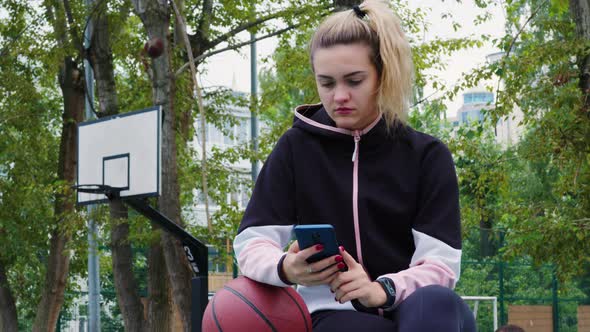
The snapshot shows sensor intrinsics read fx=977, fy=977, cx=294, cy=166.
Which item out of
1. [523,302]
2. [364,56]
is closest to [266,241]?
[364,56]

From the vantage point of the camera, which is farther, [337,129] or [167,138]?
[167,138]

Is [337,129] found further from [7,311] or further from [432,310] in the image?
[7,311]

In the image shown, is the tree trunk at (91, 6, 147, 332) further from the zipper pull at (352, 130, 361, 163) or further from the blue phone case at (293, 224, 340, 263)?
the blue phone case at (293, 224, 340, 263)

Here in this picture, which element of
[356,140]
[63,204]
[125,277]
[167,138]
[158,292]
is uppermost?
[167,138]

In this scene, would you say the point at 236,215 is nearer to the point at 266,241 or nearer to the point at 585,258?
the point at 585,258

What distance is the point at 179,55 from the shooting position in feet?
53.4

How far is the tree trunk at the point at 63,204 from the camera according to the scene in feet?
58.4

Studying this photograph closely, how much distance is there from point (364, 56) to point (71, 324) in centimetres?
2094

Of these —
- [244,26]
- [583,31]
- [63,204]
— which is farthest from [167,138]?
[583,31]

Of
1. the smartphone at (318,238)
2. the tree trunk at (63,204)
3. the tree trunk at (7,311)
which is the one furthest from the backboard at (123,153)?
the smartphone at (318,238)

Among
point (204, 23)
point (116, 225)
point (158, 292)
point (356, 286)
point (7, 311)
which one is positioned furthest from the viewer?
point (7, 311)

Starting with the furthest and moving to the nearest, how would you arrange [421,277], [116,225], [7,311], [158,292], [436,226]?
[7,311] < [158,292] < [116,225] < [436,226] < [421,277]

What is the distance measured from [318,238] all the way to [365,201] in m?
0.39

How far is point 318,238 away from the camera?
8.33 feet
